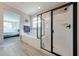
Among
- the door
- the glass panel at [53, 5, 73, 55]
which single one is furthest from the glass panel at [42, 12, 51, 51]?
the glass panel at [53, 5, 73, 55]

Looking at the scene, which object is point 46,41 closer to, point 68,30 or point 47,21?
point 47,21

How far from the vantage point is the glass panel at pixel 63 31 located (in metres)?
2.35

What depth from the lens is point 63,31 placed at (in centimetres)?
270

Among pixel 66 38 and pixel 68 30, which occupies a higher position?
pixel 68 30

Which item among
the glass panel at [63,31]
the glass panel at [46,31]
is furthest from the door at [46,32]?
the glass panel at [63,31]

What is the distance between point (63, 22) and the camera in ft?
9.01

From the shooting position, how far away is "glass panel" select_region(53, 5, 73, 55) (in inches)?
92.6

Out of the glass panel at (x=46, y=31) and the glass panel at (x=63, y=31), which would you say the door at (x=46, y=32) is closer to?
the glass panel at (x=46, y=31)

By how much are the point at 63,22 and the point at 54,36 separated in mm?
565

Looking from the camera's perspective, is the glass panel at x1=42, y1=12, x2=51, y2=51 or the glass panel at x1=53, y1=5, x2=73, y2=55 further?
the glass panel at x1=42, y1=12, x2=51, y2=51

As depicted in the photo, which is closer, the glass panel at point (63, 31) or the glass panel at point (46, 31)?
the glass panel at point (63, 31)

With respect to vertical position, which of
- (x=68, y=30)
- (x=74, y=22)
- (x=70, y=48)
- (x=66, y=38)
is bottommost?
(x=70, y=48)

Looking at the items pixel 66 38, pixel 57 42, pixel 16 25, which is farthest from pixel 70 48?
pixel 16 25

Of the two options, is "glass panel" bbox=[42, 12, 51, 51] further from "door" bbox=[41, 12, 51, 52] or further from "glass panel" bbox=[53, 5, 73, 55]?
"glass panel" bbox=[53, 5, 73, 55]
